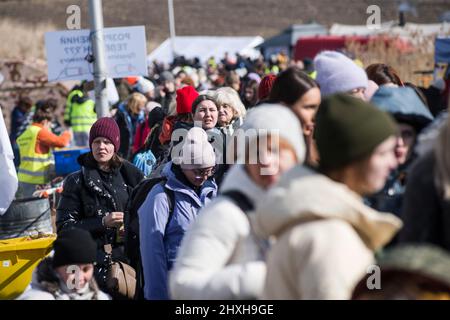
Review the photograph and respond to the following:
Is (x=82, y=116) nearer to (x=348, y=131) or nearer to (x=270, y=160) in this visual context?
(x=270, y=160)

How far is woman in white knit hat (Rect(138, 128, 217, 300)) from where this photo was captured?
5641 millimetres

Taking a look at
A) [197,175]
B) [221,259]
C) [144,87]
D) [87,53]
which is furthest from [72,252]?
[144,87]

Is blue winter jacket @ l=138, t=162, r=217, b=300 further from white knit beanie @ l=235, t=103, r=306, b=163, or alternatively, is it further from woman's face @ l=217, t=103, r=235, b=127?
woman's face @ l=217, t=103, r=235, b=127

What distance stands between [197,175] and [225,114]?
2323mm

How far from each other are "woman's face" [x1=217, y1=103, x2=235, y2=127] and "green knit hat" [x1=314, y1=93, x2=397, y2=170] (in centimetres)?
483

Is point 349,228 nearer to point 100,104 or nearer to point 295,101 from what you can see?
point 295,101

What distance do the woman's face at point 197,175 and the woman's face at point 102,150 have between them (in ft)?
4.53

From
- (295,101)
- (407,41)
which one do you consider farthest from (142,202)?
(407,41)

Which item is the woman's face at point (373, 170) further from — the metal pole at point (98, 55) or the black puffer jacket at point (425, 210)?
the metal pole at point (98, 55)

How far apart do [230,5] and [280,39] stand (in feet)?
126

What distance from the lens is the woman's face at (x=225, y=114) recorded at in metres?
8.03

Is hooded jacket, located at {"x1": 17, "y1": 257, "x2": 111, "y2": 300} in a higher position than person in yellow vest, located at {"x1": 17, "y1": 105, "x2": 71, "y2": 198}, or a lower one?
higher

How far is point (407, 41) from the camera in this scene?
29.6 metres

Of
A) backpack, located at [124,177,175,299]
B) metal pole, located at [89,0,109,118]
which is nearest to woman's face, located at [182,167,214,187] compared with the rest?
backpack, located at [124,177,175,299]
